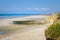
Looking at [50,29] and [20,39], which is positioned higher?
[50,29]

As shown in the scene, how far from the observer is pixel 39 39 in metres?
10.1

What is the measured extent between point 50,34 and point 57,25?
50cm

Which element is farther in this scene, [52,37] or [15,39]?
[15,39]

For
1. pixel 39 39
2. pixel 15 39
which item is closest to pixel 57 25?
pixel 39 39

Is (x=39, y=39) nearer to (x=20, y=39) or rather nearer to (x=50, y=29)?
(x=20, y=39)

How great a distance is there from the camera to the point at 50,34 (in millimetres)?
6977

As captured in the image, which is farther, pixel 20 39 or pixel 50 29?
pixel 20 39

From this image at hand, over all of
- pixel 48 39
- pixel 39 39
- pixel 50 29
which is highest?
pixel 50 29

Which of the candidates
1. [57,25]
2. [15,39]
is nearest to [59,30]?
[57,25]

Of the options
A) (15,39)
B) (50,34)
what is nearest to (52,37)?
(50,34)

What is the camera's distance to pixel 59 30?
22.5 feet

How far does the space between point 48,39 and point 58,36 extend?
505 millimetres

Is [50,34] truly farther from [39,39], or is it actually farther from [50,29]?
[39,39]

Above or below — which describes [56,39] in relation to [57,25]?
below
